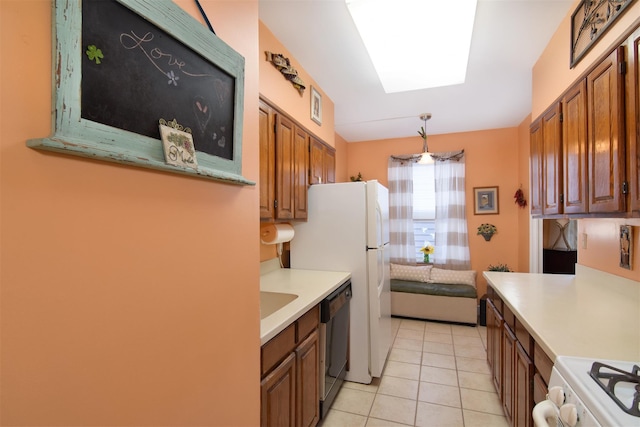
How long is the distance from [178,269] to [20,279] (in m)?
0.34

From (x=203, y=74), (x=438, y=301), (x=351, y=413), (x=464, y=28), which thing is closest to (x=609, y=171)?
(x=464, y=28)

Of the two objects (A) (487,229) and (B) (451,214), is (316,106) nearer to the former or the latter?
(B) (451,214)

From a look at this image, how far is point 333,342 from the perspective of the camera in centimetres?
219

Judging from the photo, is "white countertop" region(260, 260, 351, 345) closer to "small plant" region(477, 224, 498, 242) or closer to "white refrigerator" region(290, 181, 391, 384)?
"white refrigerator" region(290, 181, 391, 384)

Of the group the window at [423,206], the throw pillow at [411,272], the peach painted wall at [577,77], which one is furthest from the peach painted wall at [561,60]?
the throw pillow at [411,272]

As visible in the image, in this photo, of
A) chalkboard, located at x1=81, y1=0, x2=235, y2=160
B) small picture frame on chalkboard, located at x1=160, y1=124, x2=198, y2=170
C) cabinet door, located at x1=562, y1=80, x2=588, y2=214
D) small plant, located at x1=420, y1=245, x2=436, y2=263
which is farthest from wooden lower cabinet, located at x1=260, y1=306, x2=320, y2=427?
small plant, located at x1=420, y1=245, x2=436, y2=263

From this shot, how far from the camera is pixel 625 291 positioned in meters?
1.69

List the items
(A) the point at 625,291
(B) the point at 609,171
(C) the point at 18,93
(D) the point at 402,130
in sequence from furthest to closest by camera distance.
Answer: (D) the point at 402,130, (A) the point at 625,291, (B) the point at 609,171, (C) the point at 18,93

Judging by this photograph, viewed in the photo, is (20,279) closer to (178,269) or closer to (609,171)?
(178,269)

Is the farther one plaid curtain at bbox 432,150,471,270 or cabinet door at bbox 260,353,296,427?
plaid curtain at bbox 432,150,471,270

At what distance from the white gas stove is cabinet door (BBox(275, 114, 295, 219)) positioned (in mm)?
1591

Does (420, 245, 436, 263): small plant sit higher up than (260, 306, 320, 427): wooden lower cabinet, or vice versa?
(420, 245, 436, 263): small plant

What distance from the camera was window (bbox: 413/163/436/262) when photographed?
439cm

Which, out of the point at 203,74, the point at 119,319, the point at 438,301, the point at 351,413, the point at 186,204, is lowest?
the point at 351,413
